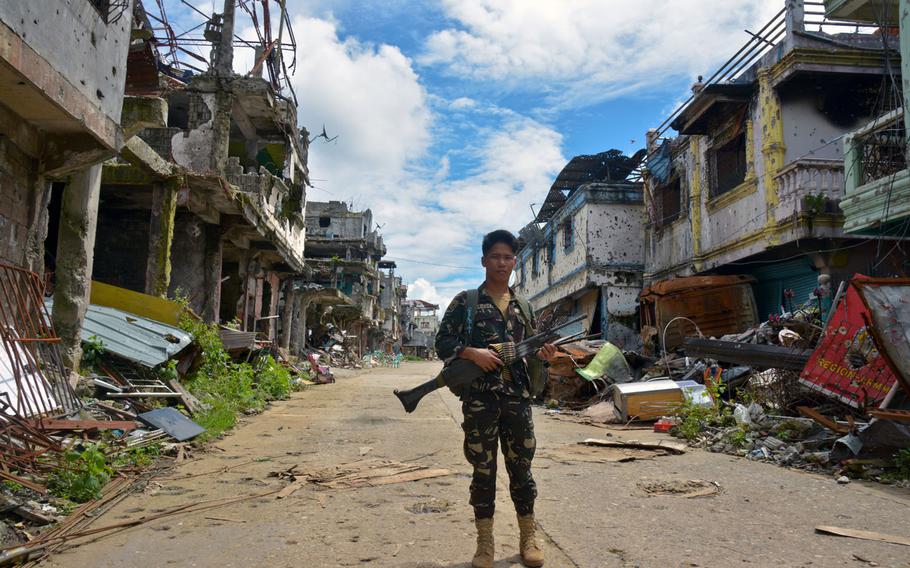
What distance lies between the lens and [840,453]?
17.6ft

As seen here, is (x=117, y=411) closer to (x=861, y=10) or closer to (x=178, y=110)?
(x=178, y=110)

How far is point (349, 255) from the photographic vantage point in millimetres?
41281

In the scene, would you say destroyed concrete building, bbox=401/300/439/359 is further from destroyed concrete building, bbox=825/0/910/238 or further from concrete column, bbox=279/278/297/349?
destroyed concrete building, bbox=825/0/910/238

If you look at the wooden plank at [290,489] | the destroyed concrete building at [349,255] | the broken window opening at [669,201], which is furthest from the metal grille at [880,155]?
the destroyed concrete building at [349,255]

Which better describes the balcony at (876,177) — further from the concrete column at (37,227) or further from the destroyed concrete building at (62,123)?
the concrete column at (37,227)

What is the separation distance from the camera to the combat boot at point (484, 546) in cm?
283

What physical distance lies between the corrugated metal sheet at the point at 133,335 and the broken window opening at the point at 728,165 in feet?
38.7

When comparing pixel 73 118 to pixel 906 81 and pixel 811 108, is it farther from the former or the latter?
pixel 811 108

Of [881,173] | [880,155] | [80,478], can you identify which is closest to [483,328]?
[80,478]

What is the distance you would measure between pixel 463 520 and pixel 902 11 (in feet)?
32.1

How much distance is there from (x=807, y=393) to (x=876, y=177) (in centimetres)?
446

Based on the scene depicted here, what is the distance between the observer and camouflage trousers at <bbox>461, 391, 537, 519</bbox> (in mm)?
3020

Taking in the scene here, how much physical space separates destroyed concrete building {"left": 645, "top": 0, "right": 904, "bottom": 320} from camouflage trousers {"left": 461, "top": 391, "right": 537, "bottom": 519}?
8697mm

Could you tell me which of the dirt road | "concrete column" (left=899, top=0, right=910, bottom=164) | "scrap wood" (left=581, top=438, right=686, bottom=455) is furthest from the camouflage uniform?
"concrete column" (left=899, top=0, right=910, bottom=164)
